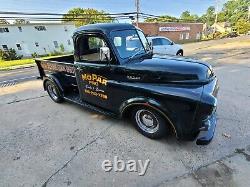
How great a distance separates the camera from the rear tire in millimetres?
5700

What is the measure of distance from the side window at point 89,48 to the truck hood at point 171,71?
85cm

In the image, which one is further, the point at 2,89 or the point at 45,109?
the point at 2,89

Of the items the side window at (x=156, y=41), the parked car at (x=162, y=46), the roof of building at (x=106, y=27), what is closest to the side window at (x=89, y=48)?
the roof of building at (x=106, y=27)

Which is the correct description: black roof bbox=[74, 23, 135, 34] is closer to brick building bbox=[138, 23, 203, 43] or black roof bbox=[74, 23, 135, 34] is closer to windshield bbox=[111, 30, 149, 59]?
windshield bbox=[111, 30, 149, 59]

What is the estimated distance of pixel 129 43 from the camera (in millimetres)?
4109

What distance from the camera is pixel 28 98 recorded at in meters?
6.98

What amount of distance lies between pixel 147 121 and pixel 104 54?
1.59 metres

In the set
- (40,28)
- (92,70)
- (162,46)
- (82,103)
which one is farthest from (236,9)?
(92,70)

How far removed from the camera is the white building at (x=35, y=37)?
107ft

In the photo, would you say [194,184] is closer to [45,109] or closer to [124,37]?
[124,37]

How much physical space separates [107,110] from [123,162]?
Result: 1313 millimetres

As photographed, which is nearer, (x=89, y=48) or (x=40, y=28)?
(x=89, y=48)

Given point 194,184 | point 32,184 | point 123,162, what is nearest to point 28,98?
point 32,184

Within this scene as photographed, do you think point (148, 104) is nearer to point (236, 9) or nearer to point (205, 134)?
point (205, 134)
